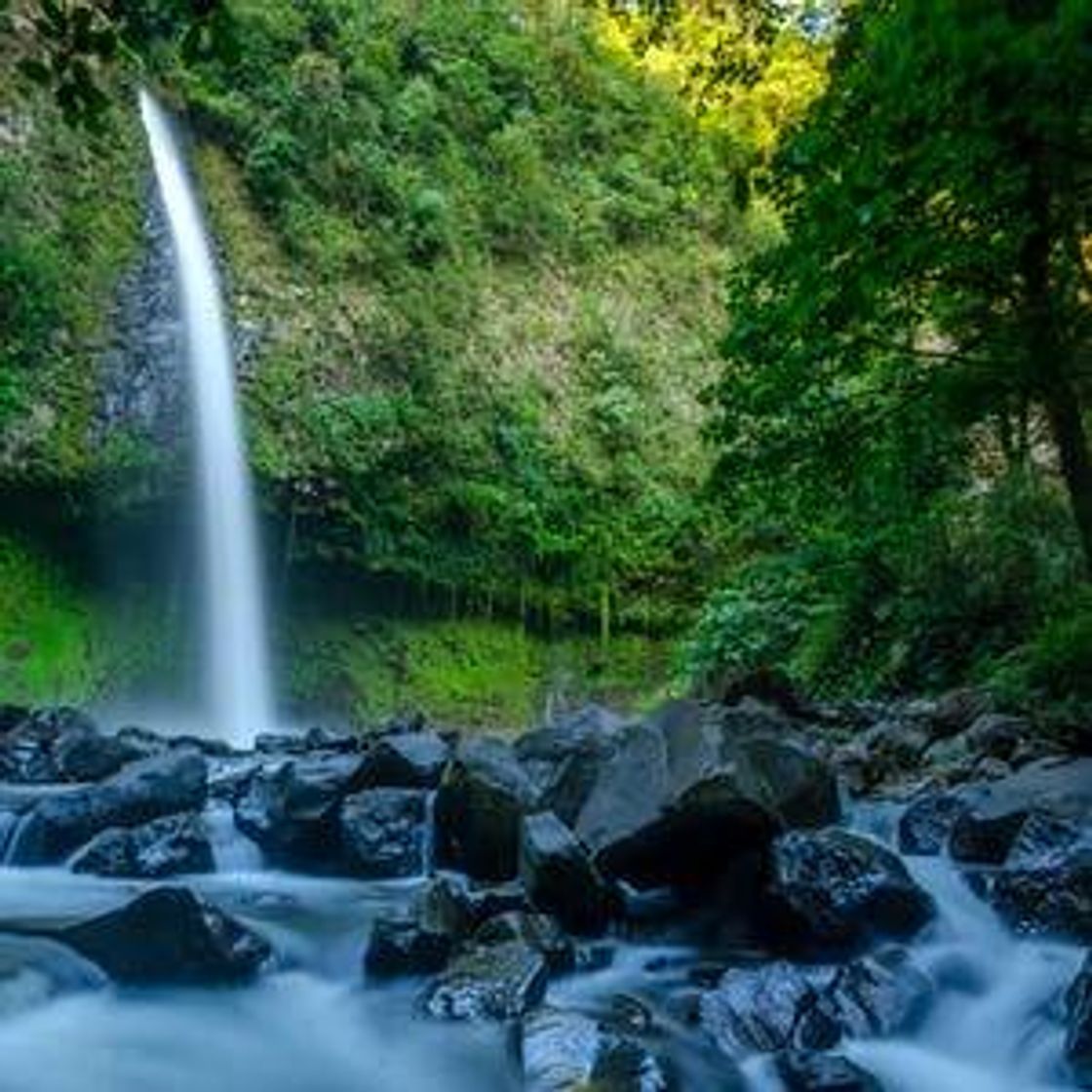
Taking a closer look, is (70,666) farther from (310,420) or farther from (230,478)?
(310,420)

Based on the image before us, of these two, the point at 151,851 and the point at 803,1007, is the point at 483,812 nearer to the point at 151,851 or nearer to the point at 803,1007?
the point at 151,851

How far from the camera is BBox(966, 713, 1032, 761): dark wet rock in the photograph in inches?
297

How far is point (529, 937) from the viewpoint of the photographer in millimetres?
5012

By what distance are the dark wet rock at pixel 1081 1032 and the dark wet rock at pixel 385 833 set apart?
3.21 meters

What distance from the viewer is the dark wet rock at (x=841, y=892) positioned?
5.05 metres

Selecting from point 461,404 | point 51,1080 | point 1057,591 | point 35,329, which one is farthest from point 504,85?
point 51,1080

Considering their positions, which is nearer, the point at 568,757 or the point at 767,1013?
the point at 767,1013

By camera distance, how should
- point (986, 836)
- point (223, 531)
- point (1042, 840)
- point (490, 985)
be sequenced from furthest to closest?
point (223, 531), point (986, 836), point (1042, 840), point (490, 985)

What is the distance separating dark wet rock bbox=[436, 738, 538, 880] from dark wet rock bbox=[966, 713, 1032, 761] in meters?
2.58

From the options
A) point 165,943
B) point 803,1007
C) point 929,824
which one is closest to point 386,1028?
point 165,943

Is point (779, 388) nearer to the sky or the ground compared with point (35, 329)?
nearer to the ground

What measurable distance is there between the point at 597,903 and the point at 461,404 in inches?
641

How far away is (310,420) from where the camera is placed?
19344mm

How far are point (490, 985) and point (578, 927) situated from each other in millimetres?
829
